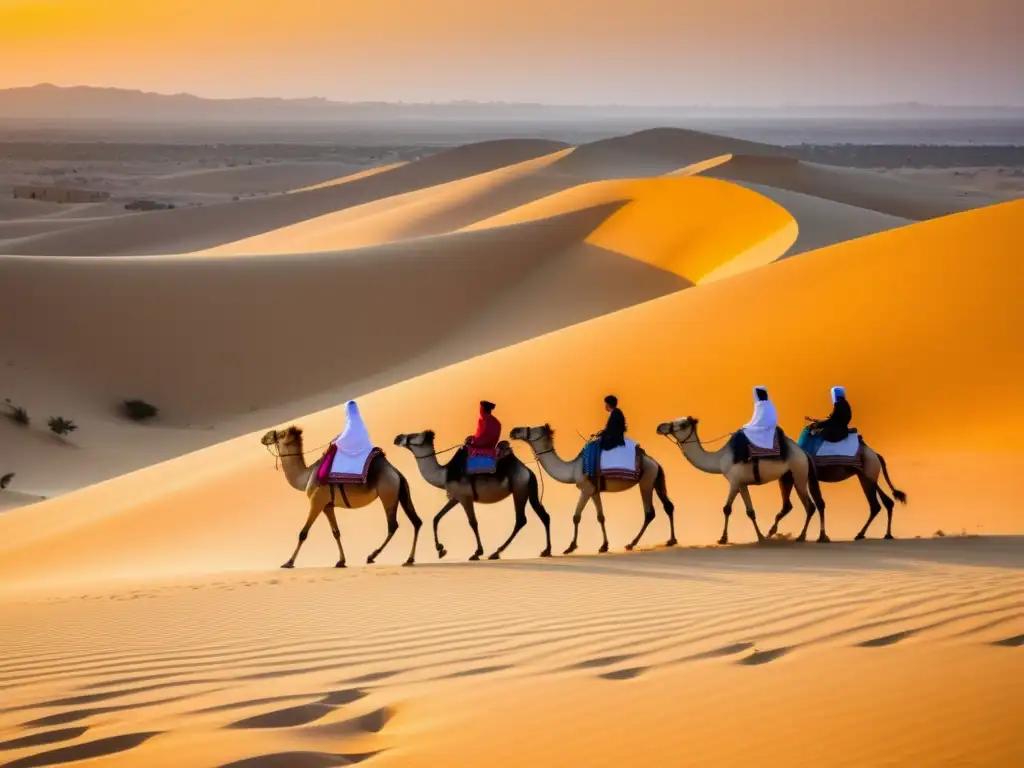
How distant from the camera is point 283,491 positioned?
16.4 meters

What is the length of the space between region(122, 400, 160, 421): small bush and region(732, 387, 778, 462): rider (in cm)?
2078

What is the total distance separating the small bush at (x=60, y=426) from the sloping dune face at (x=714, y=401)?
326 inches

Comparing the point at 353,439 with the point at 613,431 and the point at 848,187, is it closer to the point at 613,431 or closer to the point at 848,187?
the point at 613,431

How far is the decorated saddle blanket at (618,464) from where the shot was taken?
11.9 m

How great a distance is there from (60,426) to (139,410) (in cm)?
266

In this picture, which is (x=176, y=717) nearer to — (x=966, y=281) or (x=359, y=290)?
(x=966, y=281)

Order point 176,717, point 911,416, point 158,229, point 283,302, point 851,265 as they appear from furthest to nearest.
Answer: point 158,229
point 283,302
point 851,265
point 911,416
point 176,717

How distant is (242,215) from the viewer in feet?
253

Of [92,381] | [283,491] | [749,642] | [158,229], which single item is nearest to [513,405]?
[283,491]

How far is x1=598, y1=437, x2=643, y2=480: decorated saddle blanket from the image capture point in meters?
11.9

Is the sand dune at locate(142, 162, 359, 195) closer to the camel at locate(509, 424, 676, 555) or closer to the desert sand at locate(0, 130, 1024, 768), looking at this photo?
the desert sand at locate(0, 130, 1024, 768)

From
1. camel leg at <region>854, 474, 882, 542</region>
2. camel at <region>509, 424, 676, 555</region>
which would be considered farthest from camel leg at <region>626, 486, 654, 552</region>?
camel leg at <region>854, 474, 882, 542</region>

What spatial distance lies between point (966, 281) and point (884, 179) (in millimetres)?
55829

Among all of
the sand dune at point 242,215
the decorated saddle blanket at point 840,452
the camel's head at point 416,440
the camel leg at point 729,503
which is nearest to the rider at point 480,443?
the camel's head at point 416,440
